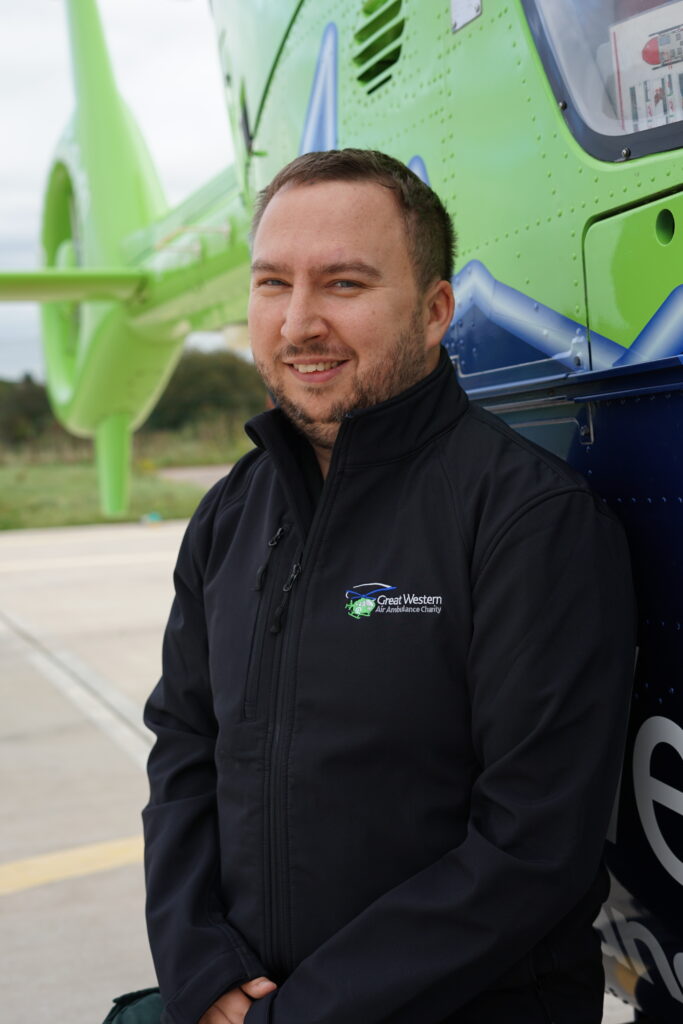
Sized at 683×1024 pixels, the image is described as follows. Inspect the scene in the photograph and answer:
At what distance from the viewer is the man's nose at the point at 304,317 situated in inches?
63.4

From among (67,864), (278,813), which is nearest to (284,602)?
(278,813)

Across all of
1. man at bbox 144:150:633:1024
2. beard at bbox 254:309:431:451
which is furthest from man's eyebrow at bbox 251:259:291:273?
beard at bbox 254:309:431:451

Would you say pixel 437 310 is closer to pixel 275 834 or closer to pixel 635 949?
pixel 275 834

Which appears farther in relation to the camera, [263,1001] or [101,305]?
[101,305]

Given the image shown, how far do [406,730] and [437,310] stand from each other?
69 centimetres

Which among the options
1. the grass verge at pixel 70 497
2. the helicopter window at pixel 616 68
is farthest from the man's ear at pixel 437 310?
the grass verge at pixel 70 497

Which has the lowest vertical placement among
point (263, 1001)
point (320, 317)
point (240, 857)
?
point (263, 1001)

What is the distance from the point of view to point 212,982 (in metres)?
1.57

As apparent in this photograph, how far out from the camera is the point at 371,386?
1.62 meters

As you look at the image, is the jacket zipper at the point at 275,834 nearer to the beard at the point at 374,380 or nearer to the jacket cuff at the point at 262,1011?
the jacket cuff at the point at 262,1011

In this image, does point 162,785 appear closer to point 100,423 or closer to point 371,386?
point 371,386

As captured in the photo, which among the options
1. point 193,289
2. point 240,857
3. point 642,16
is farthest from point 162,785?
point 193,289

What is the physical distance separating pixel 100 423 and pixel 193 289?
4.62 m

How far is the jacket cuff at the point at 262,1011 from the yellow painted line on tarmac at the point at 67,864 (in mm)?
2373
